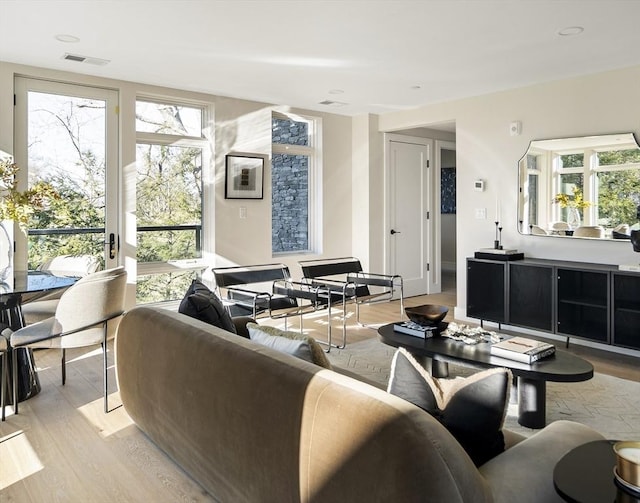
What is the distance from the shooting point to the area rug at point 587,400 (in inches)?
121

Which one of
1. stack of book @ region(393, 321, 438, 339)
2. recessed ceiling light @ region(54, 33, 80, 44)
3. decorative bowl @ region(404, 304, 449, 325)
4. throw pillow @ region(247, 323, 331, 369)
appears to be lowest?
stack of book @ region(393, 321, 438, 339)

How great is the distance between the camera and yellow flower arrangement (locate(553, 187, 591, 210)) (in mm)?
4961

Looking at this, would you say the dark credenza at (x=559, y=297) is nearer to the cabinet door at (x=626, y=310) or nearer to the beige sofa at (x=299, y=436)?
the cabinet door at (x=626, y=310)

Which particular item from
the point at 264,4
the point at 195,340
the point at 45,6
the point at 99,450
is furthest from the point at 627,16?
the point at 99,450

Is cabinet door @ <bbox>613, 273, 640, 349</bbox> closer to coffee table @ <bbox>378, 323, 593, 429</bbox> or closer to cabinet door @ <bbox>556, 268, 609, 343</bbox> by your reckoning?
cabinet door @ <bbox>556, 268, 609, 343</bbox>

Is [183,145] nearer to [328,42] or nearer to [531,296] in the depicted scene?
[328,42]

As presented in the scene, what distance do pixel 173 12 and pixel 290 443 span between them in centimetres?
291

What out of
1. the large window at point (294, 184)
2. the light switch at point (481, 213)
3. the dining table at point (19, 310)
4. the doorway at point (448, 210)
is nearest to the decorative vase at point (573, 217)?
the light switch at point (481, 213)

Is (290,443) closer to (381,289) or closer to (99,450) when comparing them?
(99,450)

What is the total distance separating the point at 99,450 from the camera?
273cm

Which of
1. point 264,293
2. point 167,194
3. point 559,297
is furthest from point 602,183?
point 167,194

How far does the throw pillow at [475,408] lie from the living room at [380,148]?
3147mm

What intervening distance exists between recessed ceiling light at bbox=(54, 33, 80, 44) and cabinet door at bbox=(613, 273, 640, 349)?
4613mm

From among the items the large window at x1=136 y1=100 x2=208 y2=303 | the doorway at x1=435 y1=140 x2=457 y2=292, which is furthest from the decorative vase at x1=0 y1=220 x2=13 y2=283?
the doorway at x1=435 y1=140 x2=457 y2=292
